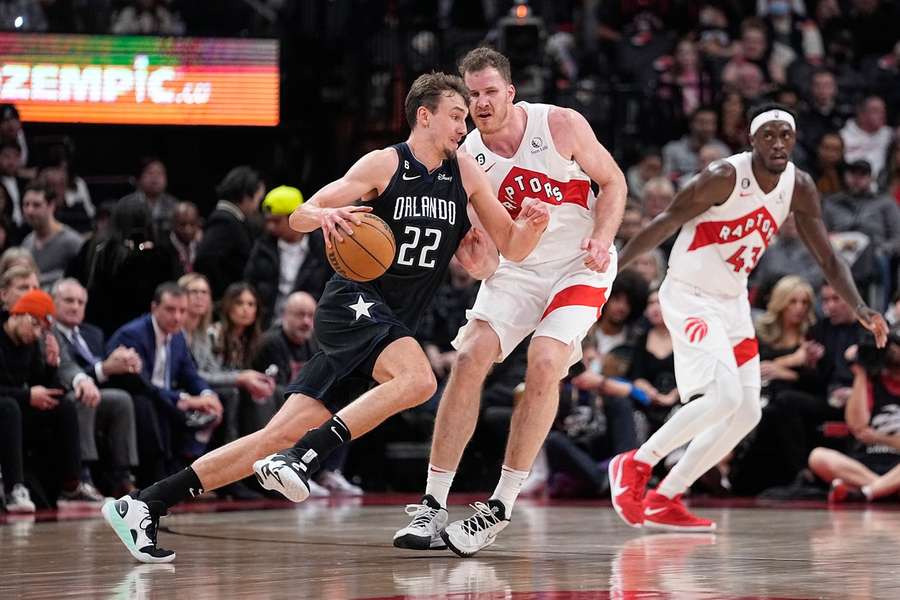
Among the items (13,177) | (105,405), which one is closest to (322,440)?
(105,405)

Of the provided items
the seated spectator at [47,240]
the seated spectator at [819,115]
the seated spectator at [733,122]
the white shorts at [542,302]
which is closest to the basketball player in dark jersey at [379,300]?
the white shorts at [542,302]

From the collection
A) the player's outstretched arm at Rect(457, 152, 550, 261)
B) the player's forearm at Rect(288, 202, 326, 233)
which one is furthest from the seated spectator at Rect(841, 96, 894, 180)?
the player's forearm at Rect(288, 202, 326, 233)

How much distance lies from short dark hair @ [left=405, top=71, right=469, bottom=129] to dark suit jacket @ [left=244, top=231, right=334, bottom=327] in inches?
210

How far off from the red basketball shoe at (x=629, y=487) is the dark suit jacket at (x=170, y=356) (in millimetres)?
3521

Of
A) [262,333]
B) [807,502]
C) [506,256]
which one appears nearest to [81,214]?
[262,333]

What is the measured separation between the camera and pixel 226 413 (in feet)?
34.8

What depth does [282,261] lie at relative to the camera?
11953 mm

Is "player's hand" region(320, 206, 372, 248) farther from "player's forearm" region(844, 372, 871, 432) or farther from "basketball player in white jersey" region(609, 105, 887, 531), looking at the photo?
"player's forearm" region(844, 372, 871, 432)

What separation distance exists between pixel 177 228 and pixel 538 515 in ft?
15.7

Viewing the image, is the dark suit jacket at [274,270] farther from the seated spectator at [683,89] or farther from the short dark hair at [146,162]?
the seated spectator at [683,89]

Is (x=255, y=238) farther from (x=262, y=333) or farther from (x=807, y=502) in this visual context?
(x=807, y=502)

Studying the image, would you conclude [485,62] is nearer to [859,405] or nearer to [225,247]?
[859,405]

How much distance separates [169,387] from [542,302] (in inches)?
167

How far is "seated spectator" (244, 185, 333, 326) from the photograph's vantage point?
1160 cm
